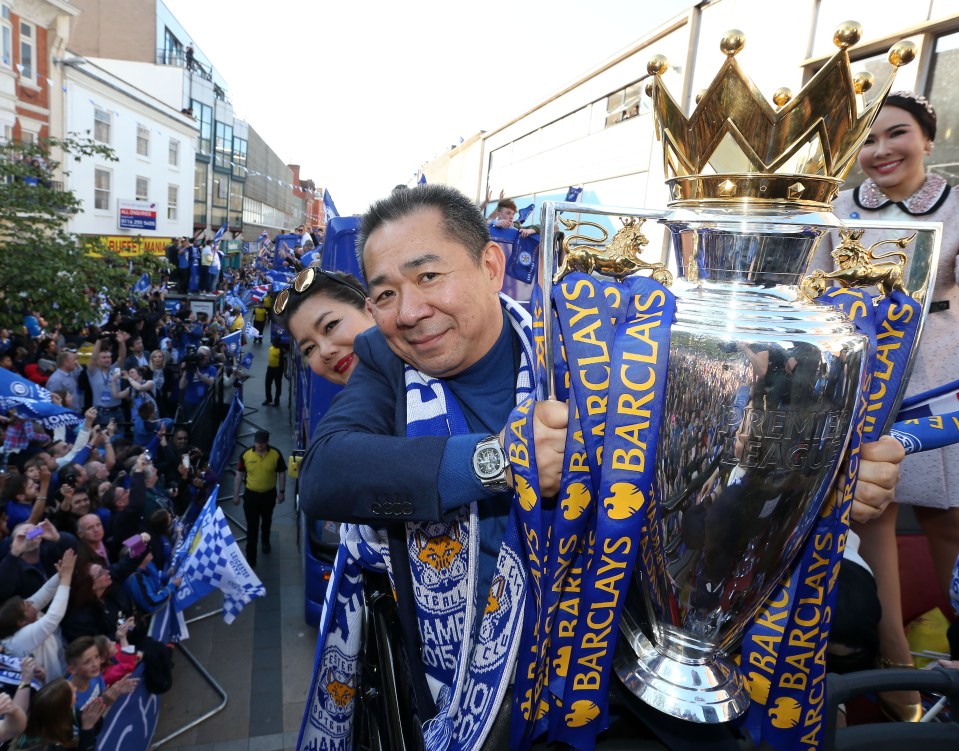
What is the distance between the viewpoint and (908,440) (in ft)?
3.97

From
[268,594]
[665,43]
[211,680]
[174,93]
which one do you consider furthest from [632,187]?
[174,93]

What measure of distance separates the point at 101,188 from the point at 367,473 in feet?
81.3

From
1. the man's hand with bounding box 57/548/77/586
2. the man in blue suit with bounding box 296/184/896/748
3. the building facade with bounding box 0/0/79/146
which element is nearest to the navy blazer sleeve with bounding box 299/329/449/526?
the man in blue suit with bounding box 296/184/896/748

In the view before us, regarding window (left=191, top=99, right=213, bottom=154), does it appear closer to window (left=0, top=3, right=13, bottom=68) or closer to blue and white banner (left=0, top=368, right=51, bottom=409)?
window (left=0, top=3, right=13, bottom=68)

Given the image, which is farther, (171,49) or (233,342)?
(171,49)

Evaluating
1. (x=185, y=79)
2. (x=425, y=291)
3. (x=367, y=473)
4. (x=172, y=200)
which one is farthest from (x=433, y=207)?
(x=185, y=79)

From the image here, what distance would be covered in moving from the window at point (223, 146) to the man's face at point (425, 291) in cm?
3725

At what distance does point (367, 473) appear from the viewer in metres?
1.20

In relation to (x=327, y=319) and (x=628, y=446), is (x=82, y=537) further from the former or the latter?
(x=628, y=446)

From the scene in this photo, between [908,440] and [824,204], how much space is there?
0.53 meters

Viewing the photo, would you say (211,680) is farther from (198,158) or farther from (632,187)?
(198,158)

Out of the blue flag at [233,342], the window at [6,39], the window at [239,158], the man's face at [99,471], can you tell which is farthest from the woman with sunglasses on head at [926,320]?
the window at [239,158]

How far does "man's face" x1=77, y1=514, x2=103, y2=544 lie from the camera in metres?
4.39

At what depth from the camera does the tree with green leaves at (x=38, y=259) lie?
8719mm
